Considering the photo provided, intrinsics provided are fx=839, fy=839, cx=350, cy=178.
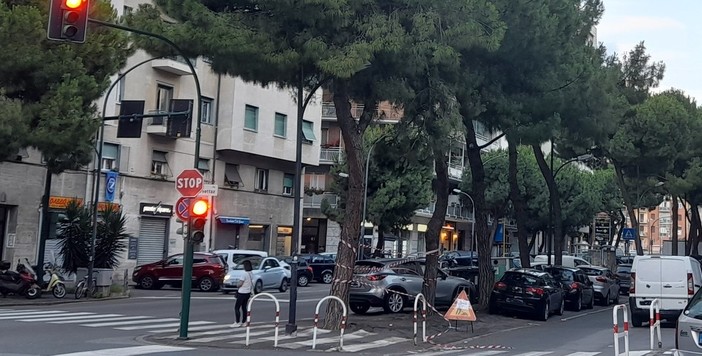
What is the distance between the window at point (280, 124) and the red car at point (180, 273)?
13055 mm

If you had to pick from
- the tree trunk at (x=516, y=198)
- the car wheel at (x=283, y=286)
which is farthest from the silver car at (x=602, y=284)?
the car wheel at (x=283, y=286)

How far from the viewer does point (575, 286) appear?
31.4m

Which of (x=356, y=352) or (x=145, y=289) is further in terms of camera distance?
(x=145, y=289)

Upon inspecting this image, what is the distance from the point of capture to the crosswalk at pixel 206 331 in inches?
663

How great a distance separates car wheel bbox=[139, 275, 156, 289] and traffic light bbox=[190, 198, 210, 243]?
18218mm

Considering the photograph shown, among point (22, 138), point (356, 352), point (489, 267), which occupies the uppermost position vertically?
point (22, 138)

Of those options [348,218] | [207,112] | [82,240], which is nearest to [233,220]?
[207,112]

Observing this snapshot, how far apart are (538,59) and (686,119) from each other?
84.5 ft

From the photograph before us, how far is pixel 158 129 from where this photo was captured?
38.9m

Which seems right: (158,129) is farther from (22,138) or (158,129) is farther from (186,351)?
(186,351)

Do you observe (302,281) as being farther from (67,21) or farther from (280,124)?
(67,21)

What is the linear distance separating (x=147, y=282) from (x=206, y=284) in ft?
8.16

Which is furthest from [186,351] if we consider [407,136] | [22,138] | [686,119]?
[686,119]

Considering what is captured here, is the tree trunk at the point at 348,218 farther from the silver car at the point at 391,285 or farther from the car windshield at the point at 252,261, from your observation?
the car windshield at the point at 252,261
